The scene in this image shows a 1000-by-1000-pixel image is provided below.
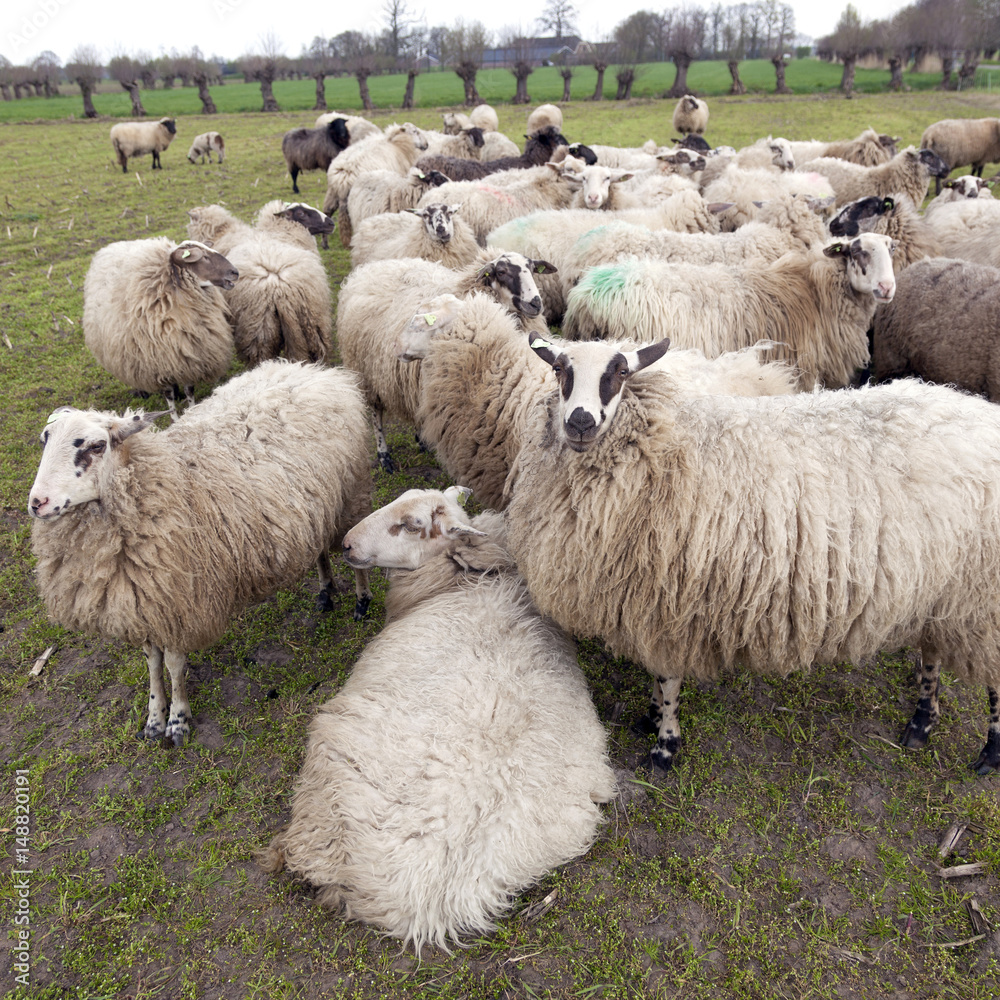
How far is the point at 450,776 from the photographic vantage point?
111 inches

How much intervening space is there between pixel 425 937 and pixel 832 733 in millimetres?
2497

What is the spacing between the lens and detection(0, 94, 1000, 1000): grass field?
8.91 feet

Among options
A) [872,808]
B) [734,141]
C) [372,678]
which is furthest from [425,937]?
[734,141]

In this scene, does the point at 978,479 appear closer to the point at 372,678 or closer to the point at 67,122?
the point at 372,678

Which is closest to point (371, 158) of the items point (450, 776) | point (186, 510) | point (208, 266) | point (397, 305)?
point (208, 266)

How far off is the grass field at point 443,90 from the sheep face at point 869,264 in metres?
36.5

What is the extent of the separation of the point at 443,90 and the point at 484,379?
150ft

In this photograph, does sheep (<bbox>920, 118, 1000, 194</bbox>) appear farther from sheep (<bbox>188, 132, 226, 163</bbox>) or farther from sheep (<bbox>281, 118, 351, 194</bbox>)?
sheep (<bbox>188, 132, 226, 163</bbox>)

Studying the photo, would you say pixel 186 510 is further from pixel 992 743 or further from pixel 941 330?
pixel 941 330

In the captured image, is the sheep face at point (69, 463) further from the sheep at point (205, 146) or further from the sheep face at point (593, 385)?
the sheep at point (205, 146)

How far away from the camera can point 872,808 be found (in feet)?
11.0

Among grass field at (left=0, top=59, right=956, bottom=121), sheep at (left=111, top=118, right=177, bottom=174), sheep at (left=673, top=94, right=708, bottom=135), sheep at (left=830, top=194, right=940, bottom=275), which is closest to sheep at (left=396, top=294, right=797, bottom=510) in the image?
sheep at (left=830, top=194, right=940, bottom=275)

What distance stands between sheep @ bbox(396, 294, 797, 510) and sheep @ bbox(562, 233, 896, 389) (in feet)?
2.53

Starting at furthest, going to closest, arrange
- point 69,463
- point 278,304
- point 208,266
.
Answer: point 278,304, point 208,266, point 69,463
